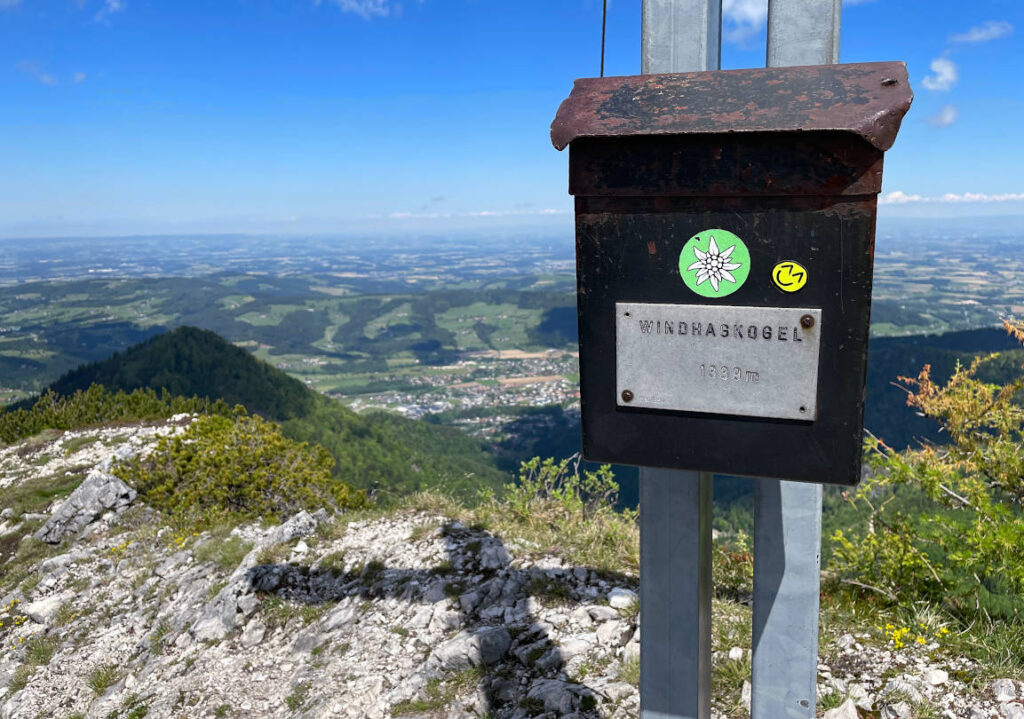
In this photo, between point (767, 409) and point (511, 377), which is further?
point (511, 377)

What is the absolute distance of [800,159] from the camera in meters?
1.35

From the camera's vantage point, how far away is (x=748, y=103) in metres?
1.38

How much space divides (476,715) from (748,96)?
3.11 m

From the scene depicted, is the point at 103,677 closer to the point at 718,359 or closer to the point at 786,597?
the point at 786,597

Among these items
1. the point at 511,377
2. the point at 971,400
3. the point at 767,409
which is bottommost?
the point at 511,377

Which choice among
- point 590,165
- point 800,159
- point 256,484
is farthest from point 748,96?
point 256,484

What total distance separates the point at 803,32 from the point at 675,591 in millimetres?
1538

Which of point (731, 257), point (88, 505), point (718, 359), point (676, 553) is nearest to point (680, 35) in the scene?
point (731, 257)

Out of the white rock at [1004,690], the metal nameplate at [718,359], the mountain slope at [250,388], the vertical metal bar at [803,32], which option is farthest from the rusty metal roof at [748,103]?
the mountain slope at [250,388]

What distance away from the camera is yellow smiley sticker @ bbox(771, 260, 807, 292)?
1.40 m

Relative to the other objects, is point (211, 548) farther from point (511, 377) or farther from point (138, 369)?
point (511, 377)

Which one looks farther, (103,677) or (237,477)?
(237,477)

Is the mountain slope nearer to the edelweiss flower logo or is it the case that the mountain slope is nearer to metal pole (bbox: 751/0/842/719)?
metal pole (bbox: 751/0/842/719)

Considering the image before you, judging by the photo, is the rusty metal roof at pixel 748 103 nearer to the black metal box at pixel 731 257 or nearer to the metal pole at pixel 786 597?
the black metal box at pixel 731 257
